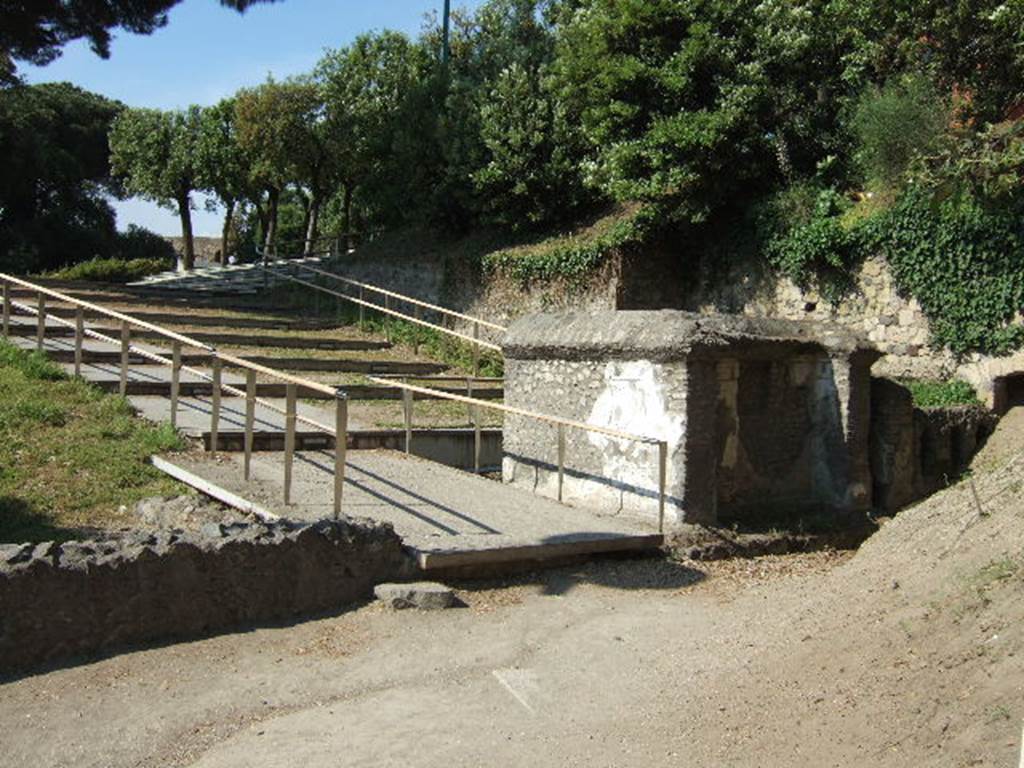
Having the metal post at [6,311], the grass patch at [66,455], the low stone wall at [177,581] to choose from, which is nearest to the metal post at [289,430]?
the low stone wall at [177,581]

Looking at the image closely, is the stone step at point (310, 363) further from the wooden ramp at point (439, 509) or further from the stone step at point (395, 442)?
the wooden ramp at point (439, 509)

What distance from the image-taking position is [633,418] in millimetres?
9305

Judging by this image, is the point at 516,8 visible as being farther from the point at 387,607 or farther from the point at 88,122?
the point at 88,122

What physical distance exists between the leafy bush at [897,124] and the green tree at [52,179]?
2678cm

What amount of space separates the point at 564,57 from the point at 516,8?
5.21 meters

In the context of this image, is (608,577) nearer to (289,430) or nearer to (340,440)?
(340,440)

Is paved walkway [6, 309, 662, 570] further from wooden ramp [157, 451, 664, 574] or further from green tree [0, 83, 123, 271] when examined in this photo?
green tree [0, 83, 123, 271]

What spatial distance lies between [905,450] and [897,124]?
6.41m

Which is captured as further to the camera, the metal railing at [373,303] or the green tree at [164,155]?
the green tree at [164,155]

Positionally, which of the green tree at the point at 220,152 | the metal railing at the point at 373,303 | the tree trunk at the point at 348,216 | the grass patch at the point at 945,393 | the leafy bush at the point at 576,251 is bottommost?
the grass patch at the point at 945,393

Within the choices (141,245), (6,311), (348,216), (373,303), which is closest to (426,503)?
(6,311)

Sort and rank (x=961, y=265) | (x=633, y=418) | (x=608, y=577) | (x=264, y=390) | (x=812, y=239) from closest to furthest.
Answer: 1. (x=608, y=577)
2. (x=633, y=418)
3. (x=264, y=390)
4. (x=961, y=265)
5. (x=812, y=239)

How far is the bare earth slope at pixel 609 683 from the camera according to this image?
4418 millimetres

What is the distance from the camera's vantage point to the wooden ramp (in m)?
7.41
